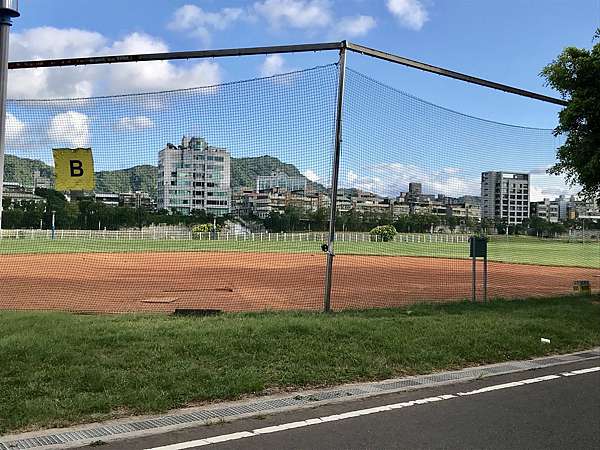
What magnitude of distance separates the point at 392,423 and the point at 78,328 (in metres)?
4.92

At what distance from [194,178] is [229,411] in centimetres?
665

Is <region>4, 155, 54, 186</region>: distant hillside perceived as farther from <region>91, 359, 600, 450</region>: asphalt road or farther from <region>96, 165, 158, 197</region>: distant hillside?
<region>91, 359, 600, 450</region>: asphalt road

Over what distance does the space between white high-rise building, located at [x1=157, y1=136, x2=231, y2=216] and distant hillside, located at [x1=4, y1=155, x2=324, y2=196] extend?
17 cm

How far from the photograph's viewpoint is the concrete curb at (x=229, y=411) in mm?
4688

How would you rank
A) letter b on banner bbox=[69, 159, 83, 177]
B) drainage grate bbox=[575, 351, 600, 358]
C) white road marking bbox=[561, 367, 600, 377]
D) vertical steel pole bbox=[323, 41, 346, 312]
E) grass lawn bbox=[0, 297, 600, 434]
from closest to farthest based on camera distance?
grass lawn bbox=[0, 297, 600, 434] < white road marking bbox=[561, 367, 600, 377] < drainage grate bbox=[575, 351, 600, 358] < letter b on banner bbox=[69, 159, 83, 177] < vertical steel pole bbox=[323, 41, 346, 312]

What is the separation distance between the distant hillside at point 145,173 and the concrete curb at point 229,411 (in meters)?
5.20

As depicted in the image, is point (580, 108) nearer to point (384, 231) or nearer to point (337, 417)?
point (384, 231)

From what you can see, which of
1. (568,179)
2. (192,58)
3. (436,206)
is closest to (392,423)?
(192,58)

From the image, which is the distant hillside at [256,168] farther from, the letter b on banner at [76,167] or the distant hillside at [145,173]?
the letter b on banner at [76,167]

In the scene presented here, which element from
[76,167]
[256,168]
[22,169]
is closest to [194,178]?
[256,168]

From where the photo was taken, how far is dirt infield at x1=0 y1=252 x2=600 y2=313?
15.1 metres

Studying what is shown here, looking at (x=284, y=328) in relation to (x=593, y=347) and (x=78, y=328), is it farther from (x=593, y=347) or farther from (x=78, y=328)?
(x=593, y=347)

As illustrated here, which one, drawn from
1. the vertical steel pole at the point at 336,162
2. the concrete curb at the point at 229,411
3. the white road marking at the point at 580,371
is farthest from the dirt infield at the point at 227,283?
the white road marking at the point at 580,371

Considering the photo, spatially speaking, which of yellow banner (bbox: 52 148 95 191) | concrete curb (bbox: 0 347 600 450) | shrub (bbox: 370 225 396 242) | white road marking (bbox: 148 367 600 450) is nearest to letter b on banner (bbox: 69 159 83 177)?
yellow banner (bbox: 52 148 95 191)
